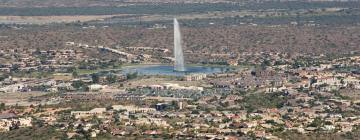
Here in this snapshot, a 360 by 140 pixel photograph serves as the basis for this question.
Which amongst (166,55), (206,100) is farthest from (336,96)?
(166,55)

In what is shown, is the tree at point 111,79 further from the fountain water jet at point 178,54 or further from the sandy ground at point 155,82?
the fountain water jet at point 178,54

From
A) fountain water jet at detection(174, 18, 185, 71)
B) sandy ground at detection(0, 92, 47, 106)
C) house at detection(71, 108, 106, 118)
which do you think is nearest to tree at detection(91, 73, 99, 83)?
fountain water jet at detection(174, 18, 185, 71)

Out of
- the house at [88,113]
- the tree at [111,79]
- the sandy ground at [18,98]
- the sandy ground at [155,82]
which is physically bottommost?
the tree at [111,79]

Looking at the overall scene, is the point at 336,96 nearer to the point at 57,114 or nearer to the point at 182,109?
the point at 182,109

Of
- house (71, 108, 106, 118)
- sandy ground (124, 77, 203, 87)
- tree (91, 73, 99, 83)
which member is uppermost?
house (71, 108, 106, 118)

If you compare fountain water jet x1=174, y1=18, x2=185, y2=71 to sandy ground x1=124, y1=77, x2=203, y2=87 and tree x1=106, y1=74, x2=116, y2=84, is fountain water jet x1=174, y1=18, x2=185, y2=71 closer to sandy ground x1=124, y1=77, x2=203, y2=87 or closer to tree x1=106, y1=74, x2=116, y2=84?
tree x1=106, y1=74, x2=116, y2=84

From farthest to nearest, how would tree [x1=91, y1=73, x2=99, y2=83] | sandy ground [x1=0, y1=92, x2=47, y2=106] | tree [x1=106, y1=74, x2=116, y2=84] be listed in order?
tree [x1=106, y1=74, x2=116, y2=84] → tree [x1=91, y1=73, x2=99, y2=83] → sandy ground [x1=0, y1=92, x2=47, y2=106]

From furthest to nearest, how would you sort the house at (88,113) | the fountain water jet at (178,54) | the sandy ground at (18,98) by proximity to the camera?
the fountain water jet at (178,54) → the sandy ground at (18,98) → the house at (88,113)

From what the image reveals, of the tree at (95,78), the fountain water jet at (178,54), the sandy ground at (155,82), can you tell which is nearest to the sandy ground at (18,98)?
the sandy ground at (155,82)

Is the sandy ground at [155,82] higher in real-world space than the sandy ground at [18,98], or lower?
lower

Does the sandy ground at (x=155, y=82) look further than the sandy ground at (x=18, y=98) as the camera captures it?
Yes

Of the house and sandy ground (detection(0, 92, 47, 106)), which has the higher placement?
the house

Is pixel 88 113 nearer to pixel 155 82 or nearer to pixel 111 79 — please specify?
pixel 155 82
